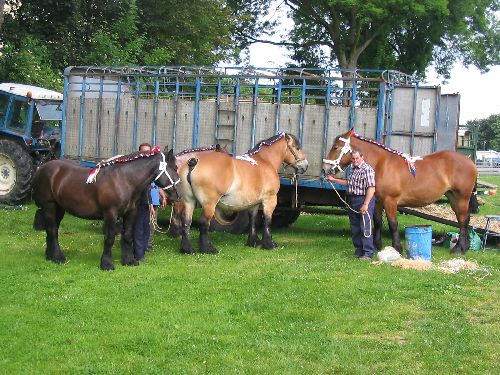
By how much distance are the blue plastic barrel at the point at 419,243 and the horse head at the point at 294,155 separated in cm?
262

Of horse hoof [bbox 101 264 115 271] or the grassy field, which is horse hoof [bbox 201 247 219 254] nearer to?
the grassy field

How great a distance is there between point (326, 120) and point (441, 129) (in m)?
2.38

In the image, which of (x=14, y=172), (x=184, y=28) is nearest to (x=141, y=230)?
(x=14, y=172)

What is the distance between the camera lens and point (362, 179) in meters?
12.2

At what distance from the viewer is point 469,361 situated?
7070 millimetres

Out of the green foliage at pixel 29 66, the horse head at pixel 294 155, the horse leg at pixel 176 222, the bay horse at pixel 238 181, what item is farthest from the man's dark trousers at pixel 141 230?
the green foliage at pixel 29 66

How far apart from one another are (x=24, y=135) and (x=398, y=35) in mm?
22175

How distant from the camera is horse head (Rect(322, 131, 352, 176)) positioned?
1299 cm

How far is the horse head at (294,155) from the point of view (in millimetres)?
13875

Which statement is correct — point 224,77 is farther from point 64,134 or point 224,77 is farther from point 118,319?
point 118,319

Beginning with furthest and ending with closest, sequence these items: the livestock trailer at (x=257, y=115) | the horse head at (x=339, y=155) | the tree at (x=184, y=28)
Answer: the tree at (x=184, y=28) < the livestock trailer at (x=257, y=115) < the horse head at (x=339, y=155)

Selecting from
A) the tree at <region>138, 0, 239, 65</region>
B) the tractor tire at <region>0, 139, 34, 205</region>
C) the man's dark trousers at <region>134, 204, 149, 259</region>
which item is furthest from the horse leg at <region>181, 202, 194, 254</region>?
the tree at <region>138, 0, 239, 65</region>

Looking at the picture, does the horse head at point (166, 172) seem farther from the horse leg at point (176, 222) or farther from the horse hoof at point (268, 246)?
the horse leg at point (176, 222)

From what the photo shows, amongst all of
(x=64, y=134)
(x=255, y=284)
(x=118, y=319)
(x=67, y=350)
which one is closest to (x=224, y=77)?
(x=64, y=134)
